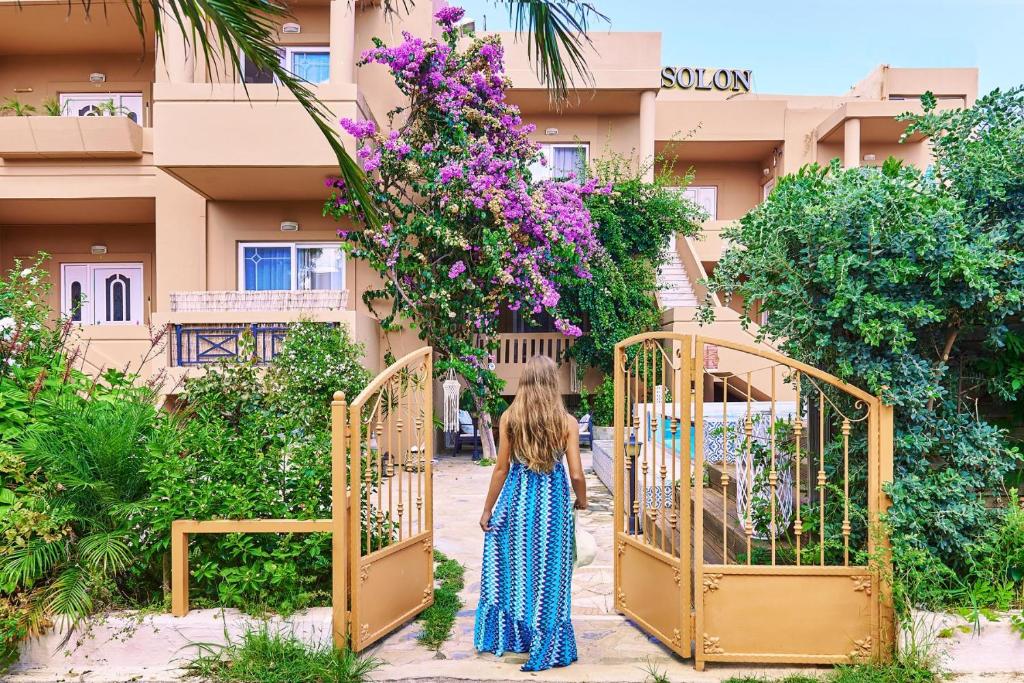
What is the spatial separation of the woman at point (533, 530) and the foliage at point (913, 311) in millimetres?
1715

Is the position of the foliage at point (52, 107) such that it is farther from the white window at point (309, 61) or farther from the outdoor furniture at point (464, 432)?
the outdoor furniture at point (464, 432)

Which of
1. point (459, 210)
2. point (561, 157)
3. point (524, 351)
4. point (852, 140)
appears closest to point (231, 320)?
point (459, 210)

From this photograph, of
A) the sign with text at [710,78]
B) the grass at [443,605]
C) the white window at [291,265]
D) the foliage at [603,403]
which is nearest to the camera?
the grass at [443,605]

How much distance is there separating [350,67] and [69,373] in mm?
7584

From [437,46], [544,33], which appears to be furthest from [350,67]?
[544,33]

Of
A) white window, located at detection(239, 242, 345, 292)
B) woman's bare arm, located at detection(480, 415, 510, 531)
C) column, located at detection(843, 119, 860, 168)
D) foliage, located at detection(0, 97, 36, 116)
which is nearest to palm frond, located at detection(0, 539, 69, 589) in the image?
woman's bare arm, located at detection(480, 415, 510, 531)

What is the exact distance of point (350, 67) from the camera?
37.6 feet

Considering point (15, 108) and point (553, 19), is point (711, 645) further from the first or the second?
point (15, 108)

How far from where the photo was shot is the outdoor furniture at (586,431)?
45.2ft

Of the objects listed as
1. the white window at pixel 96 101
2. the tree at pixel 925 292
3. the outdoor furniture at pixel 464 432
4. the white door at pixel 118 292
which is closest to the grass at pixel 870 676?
the tree at pixel 925 292

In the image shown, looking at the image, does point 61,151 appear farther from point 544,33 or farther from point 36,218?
point 544,33

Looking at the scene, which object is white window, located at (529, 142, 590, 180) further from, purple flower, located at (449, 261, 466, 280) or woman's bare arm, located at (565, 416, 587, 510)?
woman's bare arm, located at (565, 416, 587, 510)

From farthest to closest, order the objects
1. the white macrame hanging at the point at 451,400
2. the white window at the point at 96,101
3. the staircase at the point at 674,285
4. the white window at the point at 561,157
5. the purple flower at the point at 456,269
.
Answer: the white window at the point at 561,157
the staircase at the point at 674,285
the white window at the point at 96,101
the white macrame hanging at the point at 451,400
the purple flower at the point at 456,269

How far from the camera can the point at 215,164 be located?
10.5 meters
